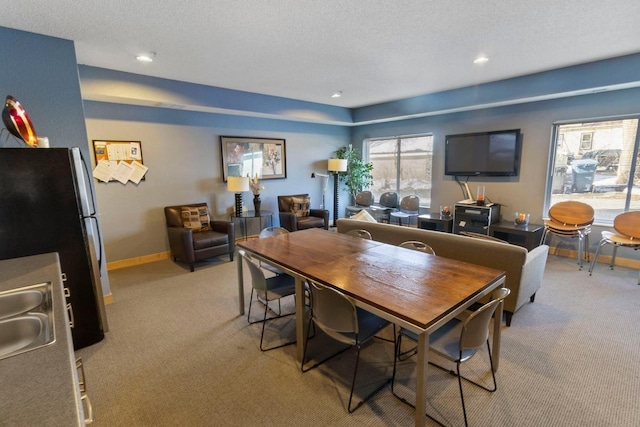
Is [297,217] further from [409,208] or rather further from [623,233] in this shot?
[623,233]

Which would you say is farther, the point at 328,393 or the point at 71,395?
the point at 328,393

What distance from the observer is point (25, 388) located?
80cm

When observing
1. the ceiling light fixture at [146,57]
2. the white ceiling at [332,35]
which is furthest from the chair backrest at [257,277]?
the ceiling light fixture at [146,57]

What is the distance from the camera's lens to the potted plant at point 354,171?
6773mm

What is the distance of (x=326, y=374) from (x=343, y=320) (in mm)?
628

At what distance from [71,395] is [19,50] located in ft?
10.7

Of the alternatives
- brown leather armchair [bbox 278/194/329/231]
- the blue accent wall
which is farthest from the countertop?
brown leather armchair [bbox 278/194/329/231]

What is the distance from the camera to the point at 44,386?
0.80m

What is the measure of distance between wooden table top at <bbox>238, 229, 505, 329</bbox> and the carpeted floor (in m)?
0.74

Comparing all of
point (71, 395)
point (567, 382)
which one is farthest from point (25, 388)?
point (567, 382)

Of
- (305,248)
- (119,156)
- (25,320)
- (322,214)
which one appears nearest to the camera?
(25,320)

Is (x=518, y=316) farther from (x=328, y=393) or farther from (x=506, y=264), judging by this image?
(x=328, y=393)

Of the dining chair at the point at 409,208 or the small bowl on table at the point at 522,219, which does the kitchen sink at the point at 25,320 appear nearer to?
the dining chair at the point at 409,208

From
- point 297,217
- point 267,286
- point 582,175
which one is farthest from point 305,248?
point 582,175
